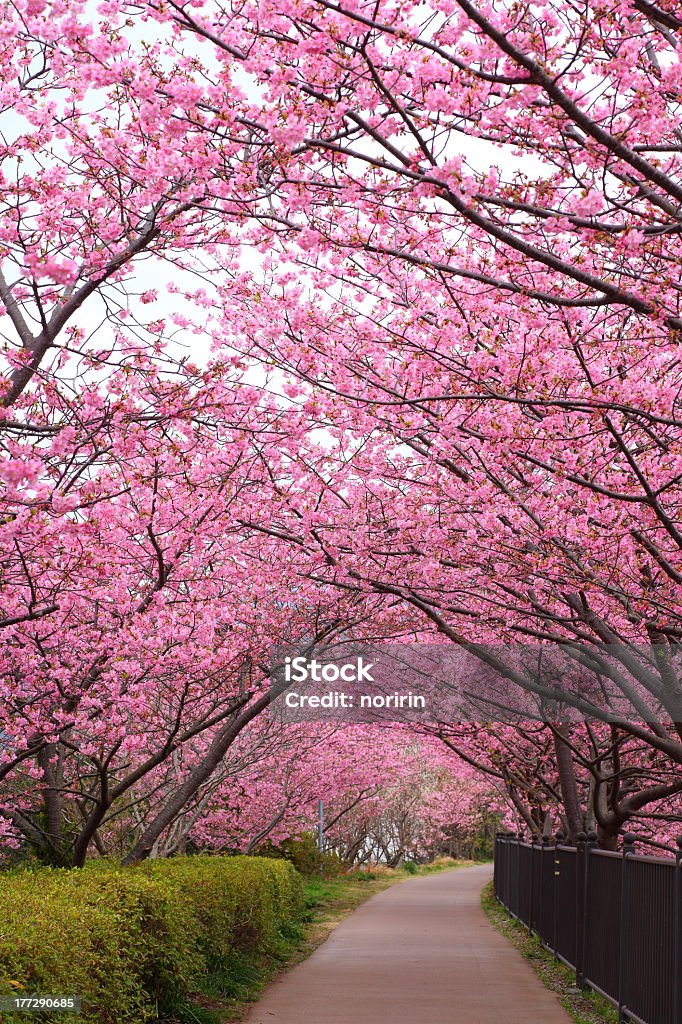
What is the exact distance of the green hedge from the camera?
17.0ft

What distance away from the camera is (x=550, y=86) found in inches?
162

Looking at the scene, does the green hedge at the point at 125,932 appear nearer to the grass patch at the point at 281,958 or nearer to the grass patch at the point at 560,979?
the grass patch at the point at 281,958

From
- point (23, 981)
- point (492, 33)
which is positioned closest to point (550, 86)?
point (492, 33)

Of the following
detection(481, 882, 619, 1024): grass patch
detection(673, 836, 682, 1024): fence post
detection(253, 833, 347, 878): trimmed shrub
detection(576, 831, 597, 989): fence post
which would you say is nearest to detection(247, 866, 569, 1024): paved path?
detection(481, 882, 619, 1024): grass patch

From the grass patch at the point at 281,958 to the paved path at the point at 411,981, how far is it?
185 mm

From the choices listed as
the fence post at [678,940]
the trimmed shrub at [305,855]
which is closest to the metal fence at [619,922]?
the fence post at [678,940]

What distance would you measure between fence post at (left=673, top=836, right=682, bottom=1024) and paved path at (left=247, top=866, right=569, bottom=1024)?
2.40 meters

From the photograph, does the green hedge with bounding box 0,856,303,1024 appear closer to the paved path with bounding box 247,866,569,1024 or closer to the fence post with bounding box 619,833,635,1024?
the paved path with bounding box 247,866,569,1024

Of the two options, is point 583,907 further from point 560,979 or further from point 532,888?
point 532,888

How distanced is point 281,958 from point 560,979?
353 cm

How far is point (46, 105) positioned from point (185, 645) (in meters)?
5.61

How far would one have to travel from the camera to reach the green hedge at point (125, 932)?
5188 mm

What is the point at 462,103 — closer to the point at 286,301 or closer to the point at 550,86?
the point at 550,86

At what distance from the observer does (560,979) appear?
475 inches
